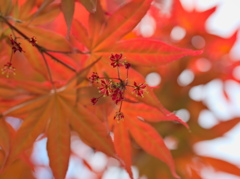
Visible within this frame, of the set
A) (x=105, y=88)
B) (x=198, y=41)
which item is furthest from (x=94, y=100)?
(x=198, y=41)

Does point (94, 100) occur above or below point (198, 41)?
below

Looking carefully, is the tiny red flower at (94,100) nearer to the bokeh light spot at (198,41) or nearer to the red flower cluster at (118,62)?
the red flower cluster at (118,62)

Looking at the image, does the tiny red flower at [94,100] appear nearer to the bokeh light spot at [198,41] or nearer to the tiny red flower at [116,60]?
the tiny red flower at [116,60]

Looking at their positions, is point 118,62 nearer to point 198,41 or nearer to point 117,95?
point 117,95

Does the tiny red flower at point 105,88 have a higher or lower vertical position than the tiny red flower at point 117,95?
higher

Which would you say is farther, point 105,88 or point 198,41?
point 198,41

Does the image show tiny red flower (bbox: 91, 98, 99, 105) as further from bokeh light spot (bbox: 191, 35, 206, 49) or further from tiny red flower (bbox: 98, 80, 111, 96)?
bokeh light spot (bbox: 191, 35, 206, 49)

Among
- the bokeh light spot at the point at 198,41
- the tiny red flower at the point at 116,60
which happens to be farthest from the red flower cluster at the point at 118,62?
the bokeh light spot at the point at 198,41

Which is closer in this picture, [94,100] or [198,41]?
[94,100]

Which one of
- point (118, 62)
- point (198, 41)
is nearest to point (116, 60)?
point (118, 62)

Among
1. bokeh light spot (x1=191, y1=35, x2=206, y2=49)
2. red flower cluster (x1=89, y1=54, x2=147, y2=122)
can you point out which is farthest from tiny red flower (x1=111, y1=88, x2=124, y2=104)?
bokeh light spot (x1=191, y1=35, x2=206, y2=49)

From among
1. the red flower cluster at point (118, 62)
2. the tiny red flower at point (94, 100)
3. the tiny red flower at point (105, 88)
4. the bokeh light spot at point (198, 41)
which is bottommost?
the tiny red flower at point (94, 100)

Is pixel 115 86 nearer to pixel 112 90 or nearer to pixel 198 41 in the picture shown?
pixel 112 90

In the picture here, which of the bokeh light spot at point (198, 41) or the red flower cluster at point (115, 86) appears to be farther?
the bokeh light spot at point (198, 41)
